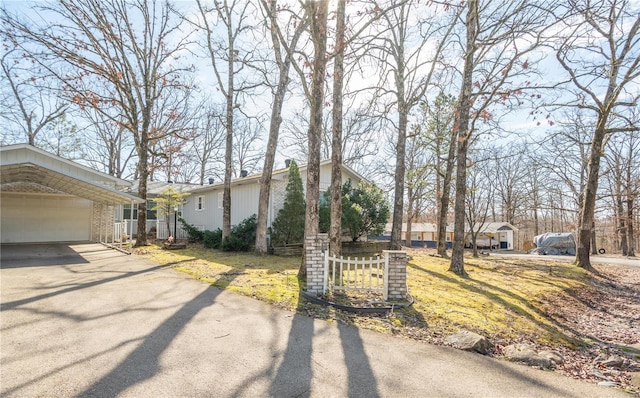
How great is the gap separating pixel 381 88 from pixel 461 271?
6.57m

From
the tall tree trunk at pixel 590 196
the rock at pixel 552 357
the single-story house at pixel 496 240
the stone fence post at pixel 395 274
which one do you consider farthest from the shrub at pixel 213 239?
the single-story house at pixel 496 240

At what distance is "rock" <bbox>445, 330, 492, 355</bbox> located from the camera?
4.28 meters

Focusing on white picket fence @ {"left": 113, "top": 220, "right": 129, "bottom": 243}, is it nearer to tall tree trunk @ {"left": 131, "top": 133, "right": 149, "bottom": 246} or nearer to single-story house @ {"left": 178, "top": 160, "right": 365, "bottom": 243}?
tall tree trunk @ {"left": 131, "top": 133, "right": 149, "bottom": 246}

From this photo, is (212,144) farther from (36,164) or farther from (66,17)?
(36,164)

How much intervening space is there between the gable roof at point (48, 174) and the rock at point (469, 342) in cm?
1240

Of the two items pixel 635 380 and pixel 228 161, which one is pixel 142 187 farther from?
pixel 635 380

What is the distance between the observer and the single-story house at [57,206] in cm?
1370

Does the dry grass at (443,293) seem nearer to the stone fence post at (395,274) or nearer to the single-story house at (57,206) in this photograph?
the stone fence post at (395,274)

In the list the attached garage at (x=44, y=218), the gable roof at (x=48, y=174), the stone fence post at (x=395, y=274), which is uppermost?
the gable roof at (x=48, y=174)

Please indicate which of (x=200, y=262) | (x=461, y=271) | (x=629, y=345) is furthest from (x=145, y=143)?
(x=629, y=345)

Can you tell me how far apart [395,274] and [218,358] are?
3.71 m

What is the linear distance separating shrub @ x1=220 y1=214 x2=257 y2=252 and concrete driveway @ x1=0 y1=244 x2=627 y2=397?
7.76m

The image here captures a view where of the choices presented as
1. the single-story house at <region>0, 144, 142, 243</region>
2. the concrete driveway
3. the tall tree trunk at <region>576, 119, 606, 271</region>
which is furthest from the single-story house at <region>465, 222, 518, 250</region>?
the concrete driveway

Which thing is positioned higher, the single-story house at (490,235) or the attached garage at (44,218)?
the attached garage at (44,218)
